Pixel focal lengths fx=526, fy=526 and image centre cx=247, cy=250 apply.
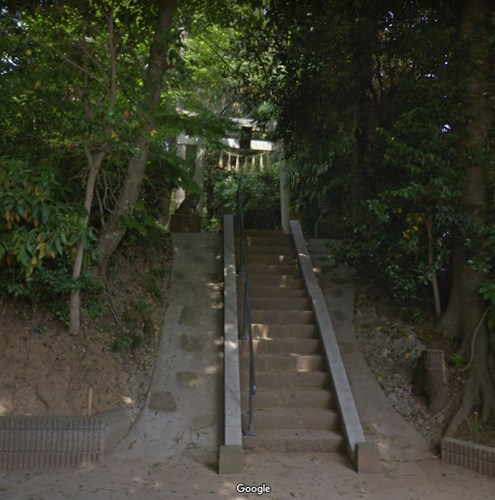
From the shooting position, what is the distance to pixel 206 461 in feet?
17.9

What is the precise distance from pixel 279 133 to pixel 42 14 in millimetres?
4726

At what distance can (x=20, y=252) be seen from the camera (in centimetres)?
571

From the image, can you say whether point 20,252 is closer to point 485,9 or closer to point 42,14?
point 42,14

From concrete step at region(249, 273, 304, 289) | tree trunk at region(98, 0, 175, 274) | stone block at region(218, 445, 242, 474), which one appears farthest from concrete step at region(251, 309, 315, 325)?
stone block at region(218, 445, 242, 474)

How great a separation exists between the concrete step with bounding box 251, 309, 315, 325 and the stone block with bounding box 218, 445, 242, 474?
8.96 feet

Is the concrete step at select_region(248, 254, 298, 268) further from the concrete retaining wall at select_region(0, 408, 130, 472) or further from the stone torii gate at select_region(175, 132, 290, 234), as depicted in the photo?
the concrete retaining wall at select_region(0, 408, 130, 472)

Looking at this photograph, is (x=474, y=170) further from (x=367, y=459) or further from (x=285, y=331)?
(x=367, y=459)

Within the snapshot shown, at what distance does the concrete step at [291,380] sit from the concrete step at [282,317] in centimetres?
116

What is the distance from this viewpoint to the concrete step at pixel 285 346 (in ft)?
23.6

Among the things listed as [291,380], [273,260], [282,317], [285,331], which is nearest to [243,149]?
[273,260]

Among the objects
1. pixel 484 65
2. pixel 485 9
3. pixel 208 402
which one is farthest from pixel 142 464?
pixel 485 9

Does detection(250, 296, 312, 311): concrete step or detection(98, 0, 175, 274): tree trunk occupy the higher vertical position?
detection(98, 0, 175, 274): tree trunk

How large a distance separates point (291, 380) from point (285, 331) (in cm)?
97

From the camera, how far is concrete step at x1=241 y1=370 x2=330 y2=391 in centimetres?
662
